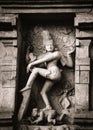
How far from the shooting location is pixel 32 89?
8.55 meters

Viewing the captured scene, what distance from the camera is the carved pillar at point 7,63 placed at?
8266 mm

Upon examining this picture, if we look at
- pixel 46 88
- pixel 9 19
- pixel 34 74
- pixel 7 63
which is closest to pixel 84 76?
pixel 46 88

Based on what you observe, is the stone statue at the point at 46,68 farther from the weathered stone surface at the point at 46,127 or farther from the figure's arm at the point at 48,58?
the weathered stone surface at the point at 46,127

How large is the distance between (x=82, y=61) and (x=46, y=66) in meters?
0.71

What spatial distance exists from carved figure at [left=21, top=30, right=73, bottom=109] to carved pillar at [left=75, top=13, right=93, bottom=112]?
30 centimetres

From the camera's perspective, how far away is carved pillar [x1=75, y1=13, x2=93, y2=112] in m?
8.16

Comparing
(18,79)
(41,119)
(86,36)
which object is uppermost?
(86,36)

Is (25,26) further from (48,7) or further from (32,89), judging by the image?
(32,89)

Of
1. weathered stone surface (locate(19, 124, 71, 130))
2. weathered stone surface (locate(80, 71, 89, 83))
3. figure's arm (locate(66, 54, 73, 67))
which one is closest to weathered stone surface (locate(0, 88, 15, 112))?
weathered stone surface (locate(19, 124, 71, 130))

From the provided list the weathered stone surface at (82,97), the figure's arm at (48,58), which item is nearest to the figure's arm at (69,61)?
the figure's arm at (48,58)

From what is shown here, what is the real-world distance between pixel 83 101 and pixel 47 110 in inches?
26.4

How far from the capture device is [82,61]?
8.32 meters

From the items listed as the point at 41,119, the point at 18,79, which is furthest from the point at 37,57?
the point at 41,119

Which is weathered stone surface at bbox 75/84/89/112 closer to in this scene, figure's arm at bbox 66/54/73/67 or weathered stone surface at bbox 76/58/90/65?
weathered stone surface at bbox 76/58/90/65
